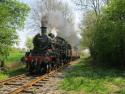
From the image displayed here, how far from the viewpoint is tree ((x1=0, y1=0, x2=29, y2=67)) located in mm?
28562

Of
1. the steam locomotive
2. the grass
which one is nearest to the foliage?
the steam locomotive

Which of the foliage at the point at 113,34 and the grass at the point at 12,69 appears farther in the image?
the foliage at the point at 113,34

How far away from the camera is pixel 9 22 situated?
32.1m

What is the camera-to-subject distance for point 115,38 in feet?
92.5

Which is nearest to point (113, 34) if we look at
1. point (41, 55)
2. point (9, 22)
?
point (41, 55)

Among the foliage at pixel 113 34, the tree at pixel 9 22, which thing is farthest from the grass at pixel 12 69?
the foliage at pixel 113 34

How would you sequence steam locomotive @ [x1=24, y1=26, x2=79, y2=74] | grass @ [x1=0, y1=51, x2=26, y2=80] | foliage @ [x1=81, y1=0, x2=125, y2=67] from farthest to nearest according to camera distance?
foliage @ [x1=81, y1=0, x2=125, y2=67] < grass @ [x1=0, y1=51, x2=26, y2=80] < steam locomotive @ [x1=24, y1=26, x2=79, y2=74]

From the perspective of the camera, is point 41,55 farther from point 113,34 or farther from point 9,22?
point 9,22

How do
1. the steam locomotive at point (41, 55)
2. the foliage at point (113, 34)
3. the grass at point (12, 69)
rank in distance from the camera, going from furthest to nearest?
the foliage at point (113, 34) → the grass at point (12, 69) → the steam locomotive at point (41, 55)

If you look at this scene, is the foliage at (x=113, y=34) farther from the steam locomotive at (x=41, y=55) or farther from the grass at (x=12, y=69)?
the grass at (x=12, y=69)

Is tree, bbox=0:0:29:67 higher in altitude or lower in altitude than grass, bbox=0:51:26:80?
higher

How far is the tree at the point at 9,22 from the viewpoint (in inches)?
1125

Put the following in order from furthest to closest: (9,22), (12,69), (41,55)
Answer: (12,69)
(9,22)
(41,55)

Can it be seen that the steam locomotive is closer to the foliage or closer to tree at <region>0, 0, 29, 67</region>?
tree at <region>0, 0, 29, 67</region>
